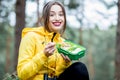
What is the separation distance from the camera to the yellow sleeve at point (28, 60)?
169 inches

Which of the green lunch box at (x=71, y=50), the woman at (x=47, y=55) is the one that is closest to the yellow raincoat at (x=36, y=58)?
the woman at (x=47, y=55)

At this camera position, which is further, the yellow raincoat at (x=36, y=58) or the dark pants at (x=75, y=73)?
the dark pants at (x=75, y=73)

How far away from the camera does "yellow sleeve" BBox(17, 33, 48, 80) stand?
4.29 metres

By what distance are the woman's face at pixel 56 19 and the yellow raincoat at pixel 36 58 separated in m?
0.08

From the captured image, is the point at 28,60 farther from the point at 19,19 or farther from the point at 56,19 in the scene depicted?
the point at 19,19

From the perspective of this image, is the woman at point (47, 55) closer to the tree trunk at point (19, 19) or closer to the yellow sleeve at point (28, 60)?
the yellow sleeve at point (28, 60)

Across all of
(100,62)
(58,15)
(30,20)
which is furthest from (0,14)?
(100,62)

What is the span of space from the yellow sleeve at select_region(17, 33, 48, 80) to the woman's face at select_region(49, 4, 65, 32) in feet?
0.97

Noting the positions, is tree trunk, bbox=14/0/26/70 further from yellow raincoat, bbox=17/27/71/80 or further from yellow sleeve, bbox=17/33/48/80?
yellow sleeve, bbox=17/33/48/80

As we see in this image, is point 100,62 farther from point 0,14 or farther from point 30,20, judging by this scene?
point 0,14

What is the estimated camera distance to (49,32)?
4.60 meters

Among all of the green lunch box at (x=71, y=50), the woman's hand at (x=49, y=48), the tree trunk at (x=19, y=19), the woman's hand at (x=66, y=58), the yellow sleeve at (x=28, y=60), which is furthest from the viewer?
the tree trunk at (x=19, y=19)

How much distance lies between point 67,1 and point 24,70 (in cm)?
1579

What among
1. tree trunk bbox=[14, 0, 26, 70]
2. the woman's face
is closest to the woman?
the woman's face
